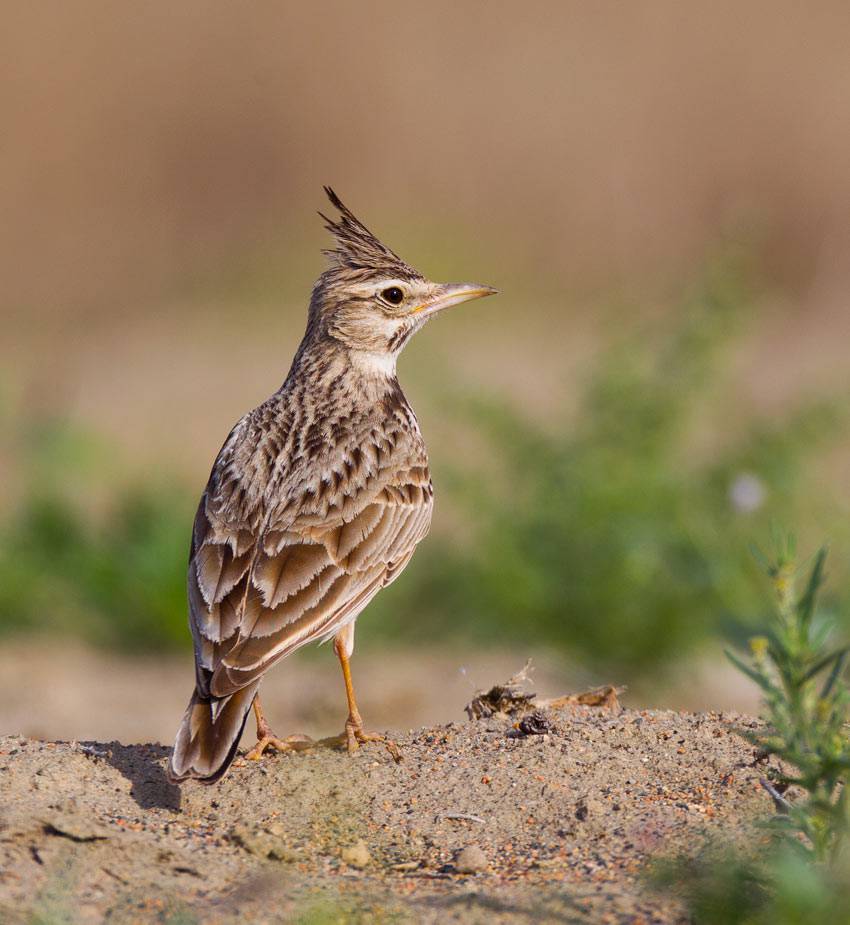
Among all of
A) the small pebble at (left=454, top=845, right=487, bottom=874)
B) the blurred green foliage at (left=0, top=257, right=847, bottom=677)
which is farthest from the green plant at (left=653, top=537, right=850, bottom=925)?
the blurred green foliage at (left=0, top=257, right=847, bottom=677)

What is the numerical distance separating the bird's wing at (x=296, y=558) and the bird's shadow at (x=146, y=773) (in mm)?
379

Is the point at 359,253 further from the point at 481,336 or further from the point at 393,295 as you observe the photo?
the point at 481,336

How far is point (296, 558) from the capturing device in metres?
4.99

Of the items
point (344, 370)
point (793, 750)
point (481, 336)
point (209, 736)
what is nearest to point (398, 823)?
point (209, 736)

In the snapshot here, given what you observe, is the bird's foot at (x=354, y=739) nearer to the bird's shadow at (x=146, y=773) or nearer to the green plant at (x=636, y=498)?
the bird's shadow at (x=146, y=773)

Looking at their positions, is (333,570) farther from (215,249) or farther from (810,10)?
(810,10)

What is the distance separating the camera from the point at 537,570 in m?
8.97

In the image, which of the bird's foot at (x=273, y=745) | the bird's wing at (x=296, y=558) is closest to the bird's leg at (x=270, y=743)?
the bird's foot at (x=273, y=745)

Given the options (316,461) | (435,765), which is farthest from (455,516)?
(435,765)

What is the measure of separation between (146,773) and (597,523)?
4.52 m

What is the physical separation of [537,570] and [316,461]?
3.70 meters

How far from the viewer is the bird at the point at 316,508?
4.53m

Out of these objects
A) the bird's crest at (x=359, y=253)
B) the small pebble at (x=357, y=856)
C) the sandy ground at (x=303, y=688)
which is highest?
the bird's crest at (x=359, y=253)

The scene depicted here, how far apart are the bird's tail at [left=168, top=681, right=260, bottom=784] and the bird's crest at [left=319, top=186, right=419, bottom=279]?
251 centimetres
